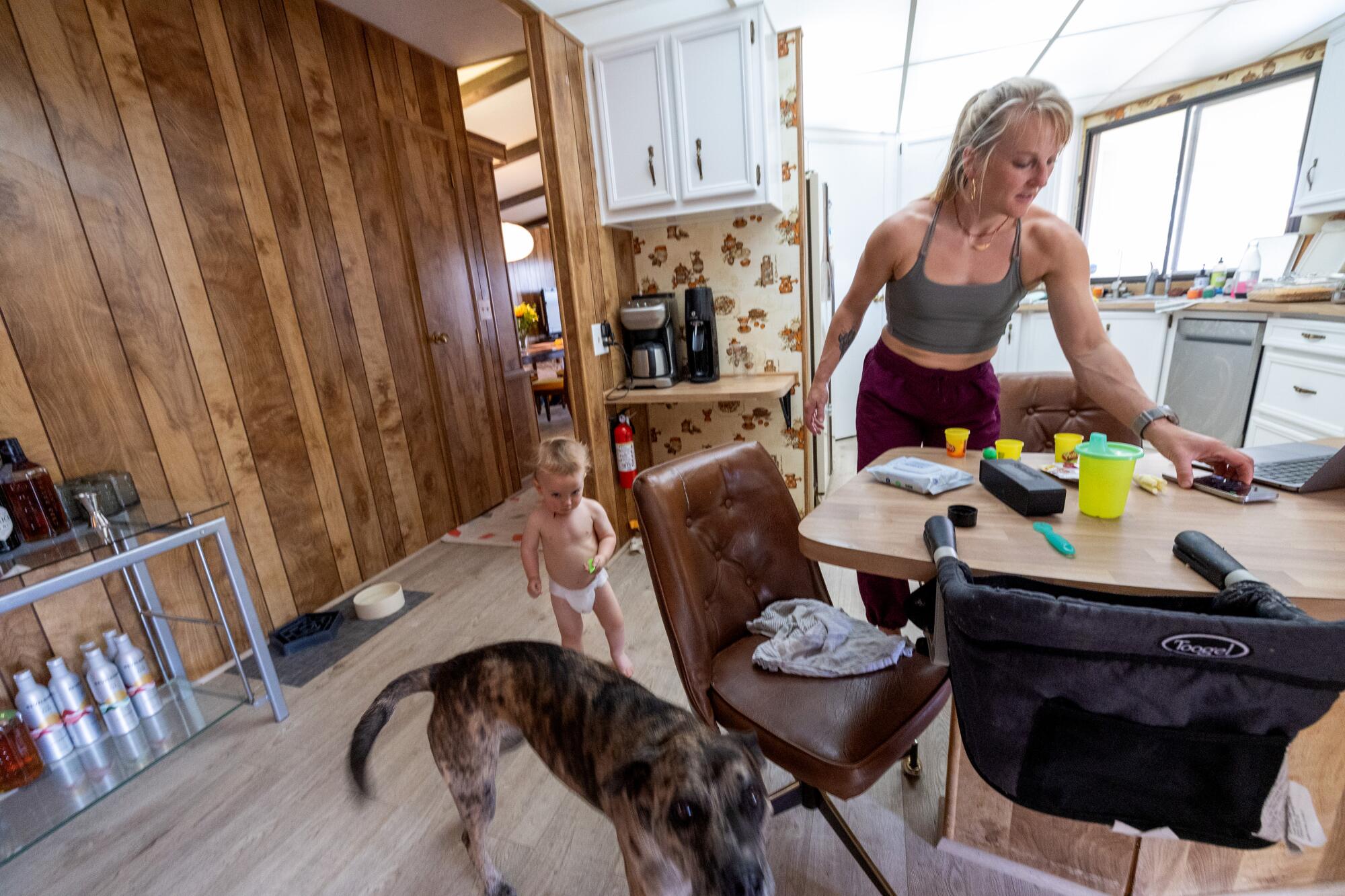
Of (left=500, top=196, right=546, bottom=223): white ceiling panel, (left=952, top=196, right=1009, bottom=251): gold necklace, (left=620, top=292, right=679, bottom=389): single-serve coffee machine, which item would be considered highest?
(left=500, top=196, right=546, bottom=223): white ceiling panel

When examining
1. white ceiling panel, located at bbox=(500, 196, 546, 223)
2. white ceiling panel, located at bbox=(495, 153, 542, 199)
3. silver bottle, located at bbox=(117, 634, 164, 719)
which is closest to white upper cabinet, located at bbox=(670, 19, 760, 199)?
silver bottle, located at bbox=(117, 634, 164, 719)

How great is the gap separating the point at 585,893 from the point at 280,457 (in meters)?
2.10

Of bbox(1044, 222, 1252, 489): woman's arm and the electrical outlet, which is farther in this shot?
the electrical outlet

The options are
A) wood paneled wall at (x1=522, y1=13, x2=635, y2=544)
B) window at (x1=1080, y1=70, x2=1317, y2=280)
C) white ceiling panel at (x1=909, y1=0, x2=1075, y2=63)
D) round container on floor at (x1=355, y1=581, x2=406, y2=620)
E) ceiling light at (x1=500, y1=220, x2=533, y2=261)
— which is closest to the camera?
wood paneled wall at (x1=522, y1=13, x2=635, y2=544)

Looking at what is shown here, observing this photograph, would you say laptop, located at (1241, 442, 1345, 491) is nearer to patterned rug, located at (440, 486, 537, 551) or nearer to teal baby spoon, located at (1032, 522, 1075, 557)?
teal baby spoon, located at (1032, 522, 1075, 557)

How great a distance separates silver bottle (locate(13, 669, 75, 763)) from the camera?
1.58 metres

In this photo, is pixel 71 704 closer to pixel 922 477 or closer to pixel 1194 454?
pixel 922 477

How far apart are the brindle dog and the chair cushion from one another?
0.18 meters

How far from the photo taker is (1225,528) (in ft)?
3.06

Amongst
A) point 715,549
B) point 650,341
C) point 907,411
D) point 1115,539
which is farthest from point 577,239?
point 1115,539

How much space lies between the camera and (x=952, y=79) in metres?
3.53

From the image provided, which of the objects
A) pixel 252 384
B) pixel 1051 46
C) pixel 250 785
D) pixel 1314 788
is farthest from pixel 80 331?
pixel 1051 46

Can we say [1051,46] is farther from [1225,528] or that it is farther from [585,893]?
[585,893]

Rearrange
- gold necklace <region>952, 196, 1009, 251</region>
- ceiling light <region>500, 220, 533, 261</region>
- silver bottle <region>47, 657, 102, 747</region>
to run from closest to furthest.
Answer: gold necklace <region>952, 196, 1009, 251</region>
silver bottle <region>47, 657, 102, 747</region>
ceiling light <region>500, 220, 533, 261</region>
